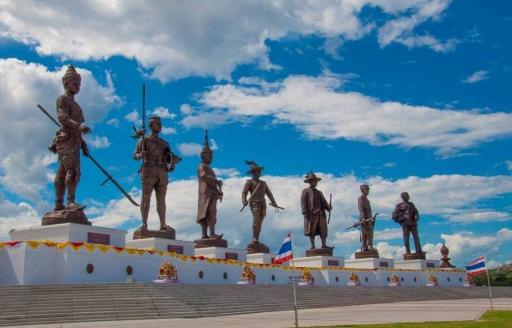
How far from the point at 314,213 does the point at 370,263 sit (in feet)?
17.5

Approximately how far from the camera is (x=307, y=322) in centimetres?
1346

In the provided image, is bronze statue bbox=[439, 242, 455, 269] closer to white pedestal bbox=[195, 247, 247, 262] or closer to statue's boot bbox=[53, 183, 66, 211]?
white pedestal bbox=[195, 247, 247, 262]

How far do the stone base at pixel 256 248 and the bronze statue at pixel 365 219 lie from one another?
7.30m

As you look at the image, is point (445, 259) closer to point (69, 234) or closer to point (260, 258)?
point (260, 258)

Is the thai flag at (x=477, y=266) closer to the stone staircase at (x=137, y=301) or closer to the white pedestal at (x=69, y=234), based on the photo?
the stone staircase at (x=137, y=301)

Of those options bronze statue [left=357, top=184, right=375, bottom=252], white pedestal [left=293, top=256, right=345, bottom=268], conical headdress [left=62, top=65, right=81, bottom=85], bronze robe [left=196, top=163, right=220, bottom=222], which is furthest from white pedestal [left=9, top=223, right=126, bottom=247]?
bronze statue [left=357, top=184, right=375, bottom=252]

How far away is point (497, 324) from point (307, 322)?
4.18 metres

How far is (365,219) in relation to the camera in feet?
110

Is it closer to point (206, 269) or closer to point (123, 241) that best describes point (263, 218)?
point (206, 269)

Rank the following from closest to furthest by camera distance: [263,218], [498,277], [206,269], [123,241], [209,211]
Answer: [123,241] < [206,269] < [209,211] < [263,218] < [498,277]

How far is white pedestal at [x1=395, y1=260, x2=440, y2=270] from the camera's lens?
36.2m

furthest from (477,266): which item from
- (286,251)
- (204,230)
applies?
(204,230)

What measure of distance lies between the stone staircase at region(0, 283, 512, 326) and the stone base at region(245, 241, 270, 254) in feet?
23.3

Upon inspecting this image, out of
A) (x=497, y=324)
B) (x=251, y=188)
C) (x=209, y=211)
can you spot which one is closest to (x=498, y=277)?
(x=251, y=188)
